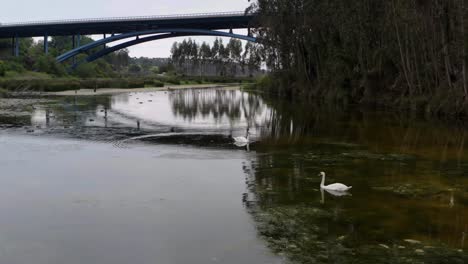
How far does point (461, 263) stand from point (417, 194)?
5398 millimetres

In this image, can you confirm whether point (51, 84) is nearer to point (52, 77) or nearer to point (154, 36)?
point (52, 77)

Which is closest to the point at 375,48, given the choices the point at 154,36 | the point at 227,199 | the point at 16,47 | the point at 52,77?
the point at 227,199

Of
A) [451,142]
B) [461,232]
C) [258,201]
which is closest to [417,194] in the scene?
[461,232]

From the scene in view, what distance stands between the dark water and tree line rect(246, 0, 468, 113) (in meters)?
13.7

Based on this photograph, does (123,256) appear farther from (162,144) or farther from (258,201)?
(162,144)

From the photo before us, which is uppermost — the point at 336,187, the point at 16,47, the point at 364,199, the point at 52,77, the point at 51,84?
the point at 16,47

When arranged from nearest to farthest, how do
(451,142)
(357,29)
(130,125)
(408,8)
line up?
(451,142), (130,125), (408,8), (357,29)

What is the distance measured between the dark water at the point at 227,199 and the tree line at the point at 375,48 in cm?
1373

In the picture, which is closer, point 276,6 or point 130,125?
point 130,125

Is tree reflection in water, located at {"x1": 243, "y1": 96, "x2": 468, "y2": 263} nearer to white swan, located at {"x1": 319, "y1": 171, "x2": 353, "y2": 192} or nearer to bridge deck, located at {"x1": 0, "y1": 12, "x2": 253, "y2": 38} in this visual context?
white swan, located at {"x1": 319, "y1": 171, "x2": 353, "y2": 192}

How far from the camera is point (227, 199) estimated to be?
1465 cm

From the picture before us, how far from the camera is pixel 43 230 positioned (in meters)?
11.8

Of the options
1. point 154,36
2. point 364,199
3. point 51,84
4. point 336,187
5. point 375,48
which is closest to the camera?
point 364,199

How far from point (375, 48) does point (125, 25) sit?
7123 centimetres
